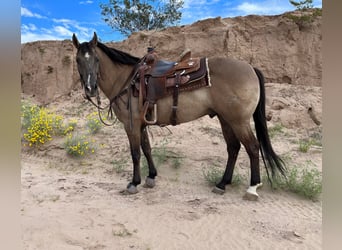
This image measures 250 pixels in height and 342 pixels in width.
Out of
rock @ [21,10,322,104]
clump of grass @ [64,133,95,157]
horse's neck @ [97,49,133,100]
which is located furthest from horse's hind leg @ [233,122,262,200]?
rock @ [21,10,322,104]

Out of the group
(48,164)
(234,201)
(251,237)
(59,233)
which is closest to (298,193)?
(234,201)

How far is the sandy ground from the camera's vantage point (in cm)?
304

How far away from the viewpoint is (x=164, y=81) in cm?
410

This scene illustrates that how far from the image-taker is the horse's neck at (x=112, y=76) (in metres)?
4.44

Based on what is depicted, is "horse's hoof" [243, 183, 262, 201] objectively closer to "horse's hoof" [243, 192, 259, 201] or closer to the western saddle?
"horse's hoof" [243, 192, 259, 201]

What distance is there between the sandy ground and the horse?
1.47 feet

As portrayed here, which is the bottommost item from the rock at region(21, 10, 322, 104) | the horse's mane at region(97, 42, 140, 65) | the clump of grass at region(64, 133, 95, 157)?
the clump of grass at region(64, 133, 95, 157)

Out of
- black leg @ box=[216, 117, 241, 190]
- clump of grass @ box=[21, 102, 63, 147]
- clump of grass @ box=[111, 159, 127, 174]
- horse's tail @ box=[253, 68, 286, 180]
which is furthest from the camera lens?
clump of grass @ box=[21, 102, 63, 147]

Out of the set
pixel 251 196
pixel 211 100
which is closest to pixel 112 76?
pixel 211 100

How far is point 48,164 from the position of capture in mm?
5953
